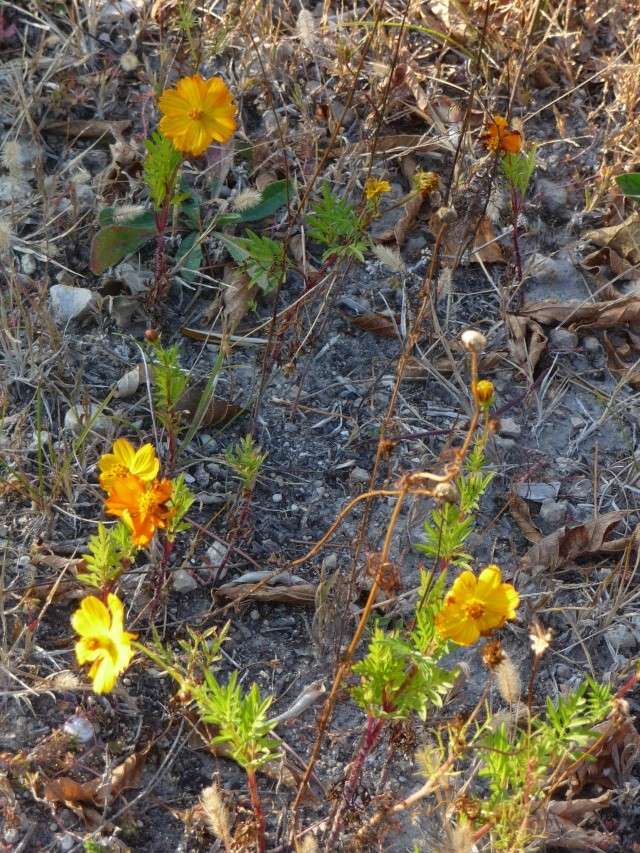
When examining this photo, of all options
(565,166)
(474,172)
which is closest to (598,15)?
(565,166)

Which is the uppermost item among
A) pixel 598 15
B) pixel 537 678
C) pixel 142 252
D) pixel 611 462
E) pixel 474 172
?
pixel 598 15

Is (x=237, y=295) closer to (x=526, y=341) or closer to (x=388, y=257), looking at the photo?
(x=388, y=257)

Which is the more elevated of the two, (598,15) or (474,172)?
(598,15)

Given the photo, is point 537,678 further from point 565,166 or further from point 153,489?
point 565,166

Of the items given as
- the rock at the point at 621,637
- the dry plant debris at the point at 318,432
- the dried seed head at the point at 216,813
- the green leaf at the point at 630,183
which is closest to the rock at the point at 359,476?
the dry plant debris at the point at 318,432

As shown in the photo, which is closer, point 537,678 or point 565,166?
point 537,678

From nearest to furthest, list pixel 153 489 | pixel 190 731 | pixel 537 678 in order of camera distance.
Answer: pixel 153 489 < pixel 190 731 < pixel 537 678
